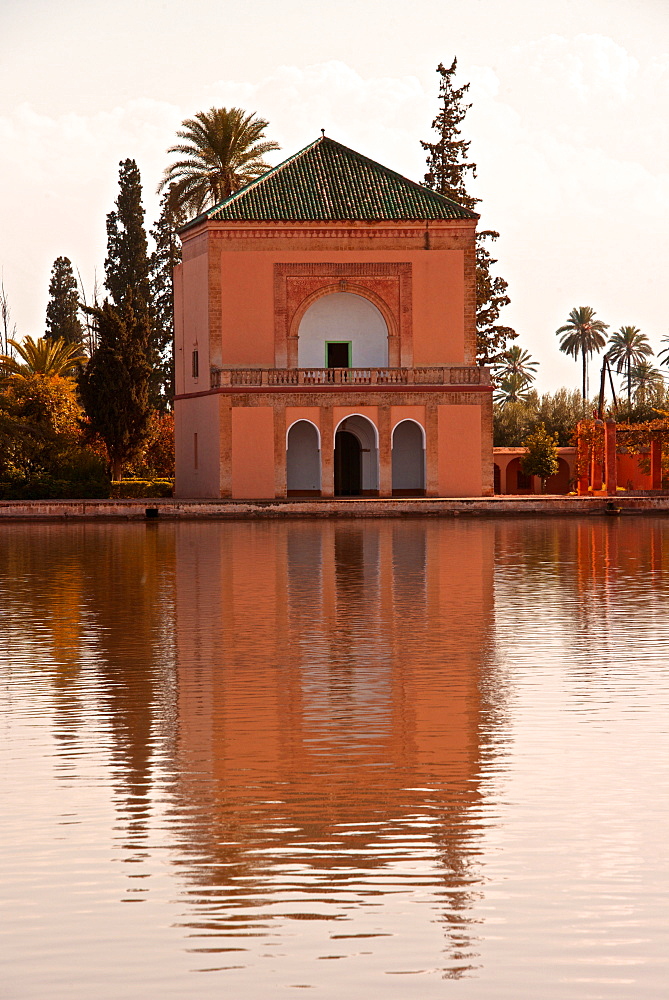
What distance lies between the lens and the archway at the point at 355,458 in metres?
39.3

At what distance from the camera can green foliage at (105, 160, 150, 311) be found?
173ft

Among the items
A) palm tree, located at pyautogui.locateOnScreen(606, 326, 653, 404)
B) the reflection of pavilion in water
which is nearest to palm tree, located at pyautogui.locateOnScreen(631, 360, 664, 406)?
palm tree, located at pyautogui.locateOnScreen(606, 326, 653, 404)

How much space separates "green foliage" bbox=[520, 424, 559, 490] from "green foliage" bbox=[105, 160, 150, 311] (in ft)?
50.5

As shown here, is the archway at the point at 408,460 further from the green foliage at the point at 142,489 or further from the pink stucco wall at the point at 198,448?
the green foliage at the point at 142,489

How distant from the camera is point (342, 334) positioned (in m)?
39.9

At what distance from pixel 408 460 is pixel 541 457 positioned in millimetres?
9026

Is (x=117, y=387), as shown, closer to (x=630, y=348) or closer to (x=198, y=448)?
(x=198, y=448)

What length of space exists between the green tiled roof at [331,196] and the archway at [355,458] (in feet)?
18.6

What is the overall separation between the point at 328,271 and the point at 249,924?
35180 millimetres

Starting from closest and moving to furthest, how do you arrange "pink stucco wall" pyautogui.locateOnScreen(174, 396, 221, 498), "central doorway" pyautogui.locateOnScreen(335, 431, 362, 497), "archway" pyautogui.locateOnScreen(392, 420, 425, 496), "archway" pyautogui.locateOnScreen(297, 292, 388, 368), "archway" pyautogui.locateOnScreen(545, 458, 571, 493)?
1. "pink stucco wall" pyautogui.locateOnScreen(174, 396, 221, 498)
2. "archway" pyautogui.locateOnScreen(392, 420, 425, 496)
3. "archway" pyautogui.locateOnScreen(297, 292, 388, 368)
4. "central doorway" pyautogui.locateOnScreen(335, 431, 362, 497)
5. "archway" pyautogui.locateOnScreen(545, 458, 571, 493)

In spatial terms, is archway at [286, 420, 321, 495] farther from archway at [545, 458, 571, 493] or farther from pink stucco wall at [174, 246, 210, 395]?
archway at [545, 458, 571, 493]

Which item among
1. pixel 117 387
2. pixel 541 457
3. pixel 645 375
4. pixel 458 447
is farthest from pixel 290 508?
pixel 645 375

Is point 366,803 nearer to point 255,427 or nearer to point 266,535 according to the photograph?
point 266,535

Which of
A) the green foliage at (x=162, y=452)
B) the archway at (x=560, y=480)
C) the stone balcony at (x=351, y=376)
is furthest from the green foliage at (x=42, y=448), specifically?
the archway at (x=560, y=480)
